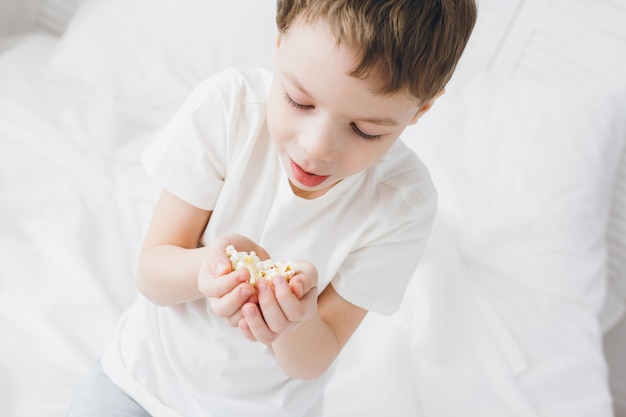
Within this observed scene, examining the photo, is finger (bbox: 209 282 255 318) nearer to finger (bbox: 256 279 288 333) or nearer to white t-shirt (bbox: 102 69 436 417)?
finger (bbox: 256 279 288 333)

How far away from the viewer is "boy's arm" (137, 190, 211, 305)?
1.01 metres

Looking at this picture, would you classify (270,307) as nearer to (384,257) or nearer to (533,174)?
(384,257)

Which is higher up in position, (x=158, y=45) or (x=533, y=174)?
(x=533, y=174)

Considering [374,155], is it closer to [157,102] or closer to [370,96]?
[370,96]

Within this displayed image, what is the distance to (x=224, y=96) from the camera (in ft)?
3.37

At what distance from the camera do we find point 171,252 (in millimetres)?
1031

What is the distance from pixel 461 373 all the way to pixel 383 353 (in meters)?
0.20

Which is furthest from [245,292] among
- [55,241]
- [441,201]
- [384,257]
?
[441,201]

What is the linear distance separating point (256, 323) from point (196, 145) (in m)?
0.31

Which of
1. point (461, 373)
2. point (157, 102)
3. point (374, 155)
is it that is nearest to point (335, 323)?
point (374, 155)

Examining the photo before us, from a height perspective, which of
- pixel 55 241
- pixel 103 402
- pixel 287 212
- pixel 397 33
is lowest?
pixel 55 241

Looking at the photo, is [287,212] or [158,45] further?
[158,45]

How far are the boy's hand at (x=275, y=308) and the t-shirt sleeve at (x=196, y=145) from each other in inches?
9.6

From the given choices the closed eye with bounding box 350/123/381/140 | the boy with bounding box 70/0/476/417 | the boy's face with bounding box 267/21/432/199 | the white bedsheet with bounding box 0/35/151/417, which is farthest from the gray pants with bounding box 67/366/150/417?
the closed eye with bounding box 350/123/381/140
